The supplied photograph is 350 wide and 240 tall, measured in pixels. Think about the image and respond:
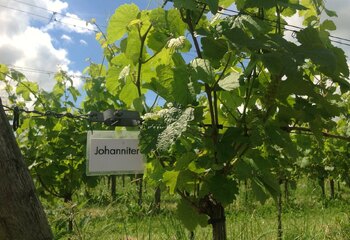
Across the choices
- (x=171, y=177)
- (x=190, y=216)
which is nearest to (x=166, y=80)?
(x=171, y=177)

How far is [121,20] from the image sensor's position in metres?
1.58

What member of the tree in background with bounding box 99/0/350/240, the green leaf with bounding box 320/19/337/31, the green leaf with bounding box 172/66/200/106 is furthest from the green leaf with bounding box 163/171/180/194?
the green leaf with bounding box 320/19/337/31

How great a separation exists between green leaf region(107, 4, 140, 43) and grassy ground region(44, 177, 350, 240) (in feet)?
2.69

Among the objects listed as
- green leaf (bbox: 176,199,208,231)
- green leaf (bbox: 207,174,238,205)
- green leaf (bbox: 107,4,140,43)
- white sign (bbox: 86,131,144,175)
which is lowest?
green leaf (bbox: 176,199,208,231)

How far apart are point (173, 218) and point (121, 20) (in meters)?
2.68

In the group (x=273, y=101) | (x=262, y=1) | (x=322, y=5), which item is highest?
(x=322, y=5)

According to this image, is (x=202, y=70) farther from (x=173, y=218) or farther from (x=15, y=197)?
(x=173, y=218)

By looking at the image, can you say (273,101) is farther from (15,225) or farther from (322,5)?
(15,225)

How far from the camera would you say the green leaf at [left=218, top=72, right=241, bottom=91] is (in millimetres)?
1315

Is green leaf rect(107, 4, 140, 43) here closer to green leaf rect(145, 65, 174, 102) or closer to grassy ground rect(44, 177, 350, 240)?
green leaf rect(145, 65, 174, 102)

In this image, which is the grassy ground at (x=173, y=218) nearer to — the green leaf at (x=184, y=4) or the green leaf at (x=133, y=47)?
the green leaf at (x=133, y=47)

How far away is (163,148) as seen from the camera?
119cm

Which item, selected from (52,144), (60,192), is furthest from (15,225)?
(60,192)

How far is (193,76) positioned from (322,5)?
68cm
